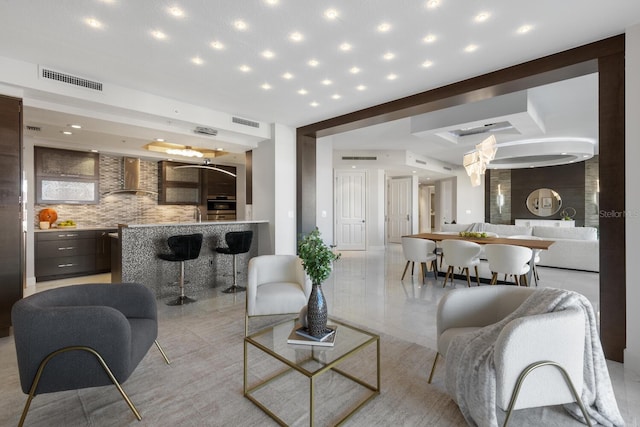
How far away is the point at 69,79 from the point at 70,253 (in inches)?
138

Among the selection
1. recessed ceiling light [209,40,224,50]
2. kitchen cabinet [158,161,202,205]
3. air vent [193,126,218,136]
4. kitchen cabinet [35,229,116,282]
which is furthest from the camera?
kitchen cabinet [158,161,202,205]

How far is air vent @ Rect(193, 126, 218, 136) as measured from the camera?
15.7ft

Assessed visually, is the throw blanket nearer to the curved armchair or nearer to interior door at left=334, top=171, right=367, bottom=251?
the curved armchair

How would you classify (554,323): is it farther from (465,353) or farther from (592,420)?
(592,420)

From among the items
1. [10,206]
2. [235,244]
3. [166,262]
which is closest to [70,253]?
[166,262]

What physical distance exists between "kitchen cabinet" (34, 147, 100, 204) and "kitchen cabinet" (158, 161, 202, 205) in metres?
1.19

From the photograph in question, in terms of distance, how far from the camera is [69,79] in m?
3.37

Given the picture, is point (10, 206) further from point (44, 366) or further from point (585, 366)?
point (585, 366)

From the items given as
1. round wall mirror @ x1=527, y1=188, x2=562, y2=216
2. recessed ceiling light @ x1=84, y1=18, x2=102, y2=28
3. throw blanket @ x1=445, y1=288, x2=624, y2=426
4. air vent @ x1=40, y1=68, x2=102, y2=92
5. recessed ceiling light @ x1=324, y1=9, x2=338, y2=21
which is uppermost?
recessed ceiling light @ x1=324, y1=9, x2=338, y2=21

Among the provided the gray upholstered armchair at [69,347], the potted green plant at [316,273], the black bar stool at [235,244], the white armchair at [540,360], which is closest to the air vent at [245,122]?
the black bar stool at [235,244]

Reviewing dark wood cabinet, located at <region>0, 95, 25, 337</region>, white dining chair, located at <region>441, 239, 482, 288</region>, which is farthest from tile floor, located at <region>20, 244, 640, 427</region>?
dark wood cabinet, located at <region>0, 95, 25, 337</region>

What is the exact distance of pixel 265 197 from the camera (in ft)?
18.5

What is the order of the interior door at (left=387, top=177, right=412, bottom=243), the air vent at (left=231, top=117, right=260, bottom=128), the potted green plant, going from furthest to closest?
1. the interior door at (left=387, top=177, right=412, bottom=243)
2. the air vent at (left=231, top=117, right=260, bottom=128)
3. the potted green plant

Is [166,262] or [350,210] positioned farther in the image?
[350,210]
